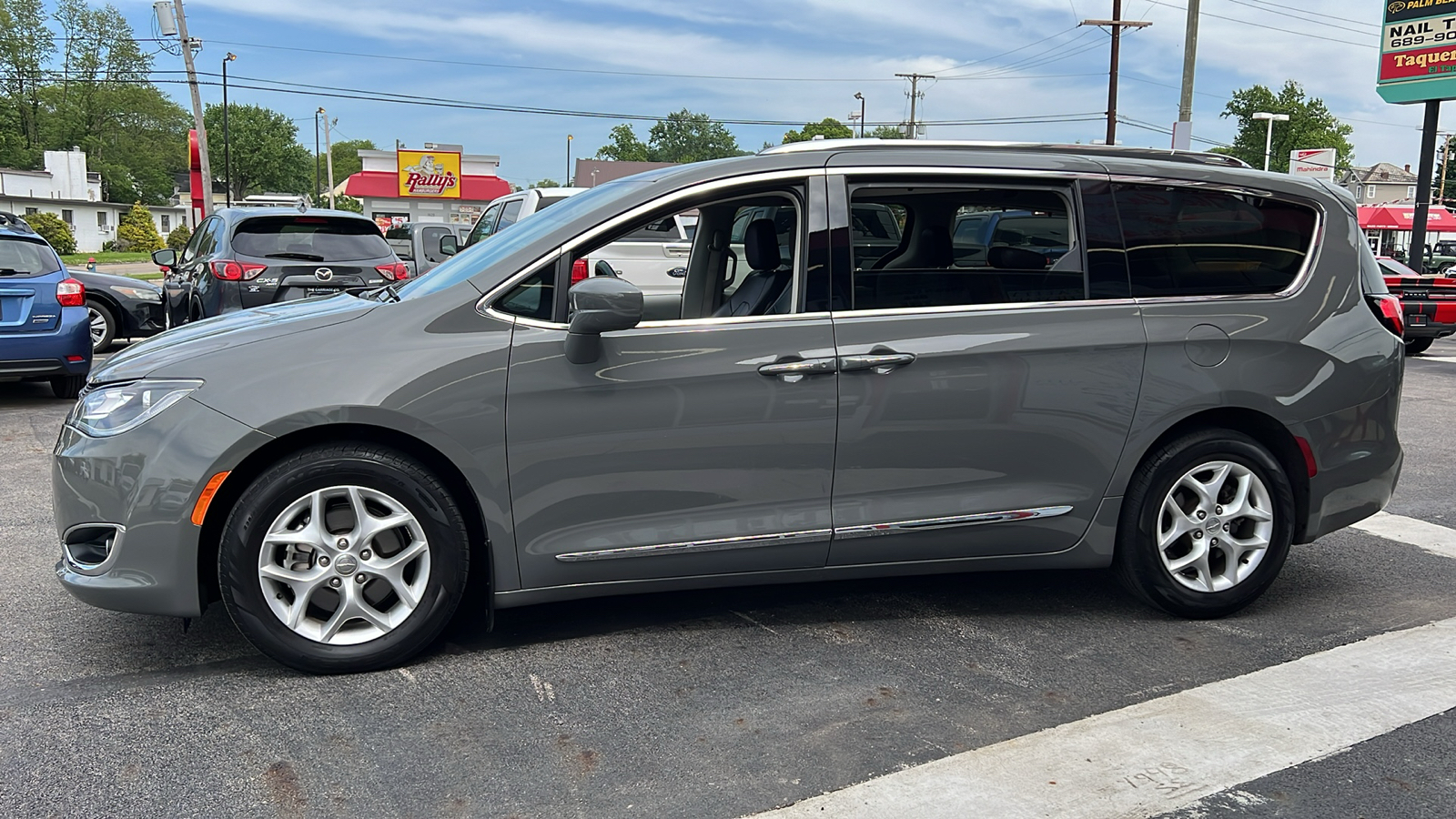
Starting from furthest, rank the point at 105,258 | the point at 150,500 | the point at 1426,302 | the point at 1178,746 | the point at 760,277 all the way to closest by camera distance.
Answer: the point at 105,258
the point at 1426,302
the point at 760,277
the point at 150,500
the point at 1178,746

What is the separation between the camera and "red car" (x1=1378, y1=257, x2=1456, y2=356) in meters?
16.3

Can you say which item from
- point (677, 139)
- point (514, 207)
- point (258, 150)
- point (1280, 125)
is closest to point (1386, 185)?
point (1280, 125)

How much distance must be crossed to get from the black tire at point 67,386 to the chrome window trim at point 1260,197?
906cm

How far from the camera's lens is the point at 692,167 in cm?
408

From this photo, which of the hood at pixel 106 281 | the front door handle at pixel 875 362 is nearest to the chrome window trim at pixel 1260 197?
the front door handle at pixel 875 362

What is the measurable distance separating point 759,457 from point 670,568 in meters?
0.49

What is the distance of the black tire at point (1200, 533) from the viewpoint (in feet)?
14.2

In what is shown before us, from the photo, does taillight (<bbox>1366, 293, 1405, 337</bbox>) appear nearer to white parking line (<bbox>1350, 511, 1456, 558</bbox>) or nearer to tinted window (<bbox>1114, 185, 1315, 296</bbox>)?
tinted window (<bbox>1114, 185, 1315, 296</bbox>)

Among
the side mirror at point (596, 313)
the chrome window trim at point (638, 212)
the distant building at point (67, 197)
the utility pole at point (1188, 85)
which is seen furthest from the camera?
the distant building at point (67, 197)

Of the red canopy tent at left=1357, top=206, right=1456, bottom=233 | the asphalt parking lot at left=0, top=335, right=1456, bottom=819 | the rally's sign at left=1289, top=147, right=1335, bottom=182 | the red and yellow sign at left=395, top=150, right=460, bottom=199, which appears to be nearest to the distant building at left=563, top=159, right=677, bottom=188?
the red and yellow sign at left=395, top=150, right=460, bottom=199

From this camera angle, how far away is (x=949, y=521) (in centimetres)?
412

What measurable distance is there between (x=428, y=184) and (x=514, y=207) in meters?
60.4

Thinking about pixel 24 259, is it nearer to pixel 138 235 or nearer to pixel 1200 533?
pixel 1200 533

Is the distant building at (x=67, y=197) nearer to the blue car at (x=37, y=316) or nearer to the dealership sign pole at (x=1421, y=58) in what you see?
the blue car at (x=37, y=316)
